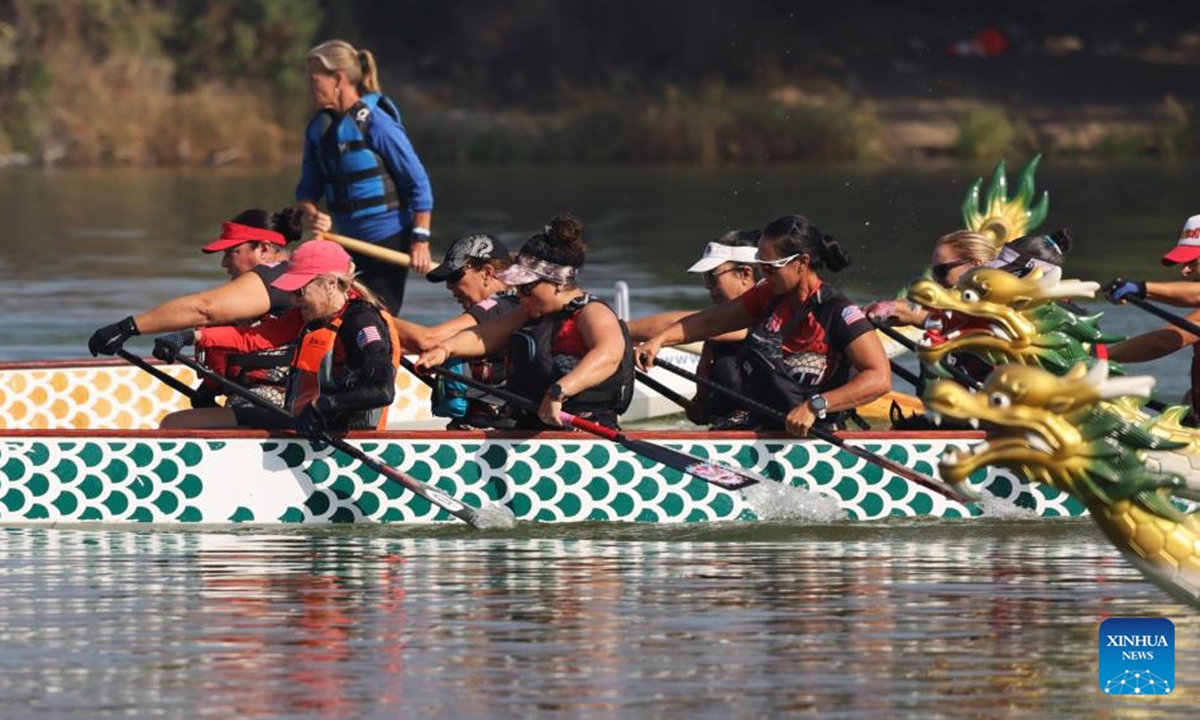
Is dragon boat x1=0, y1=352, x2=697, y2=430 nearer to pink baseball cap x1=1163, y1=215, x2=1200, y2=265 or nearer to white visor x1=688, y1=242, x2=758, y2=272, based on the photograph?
white visor x1=688, y1=242, x2=758, y2=272

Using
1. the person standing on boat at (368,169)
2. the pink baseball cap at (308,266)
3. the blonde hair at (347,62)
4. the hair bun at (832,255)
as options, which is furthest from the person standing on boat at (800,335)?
the blonde hair at (347,62)

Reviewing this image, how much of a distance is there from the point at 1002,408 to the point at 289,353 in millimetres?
5101

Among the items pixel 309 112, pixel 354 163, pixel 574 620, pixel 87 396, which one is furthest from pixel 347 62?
pixel 309 112

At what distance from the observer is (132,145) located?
45875mm

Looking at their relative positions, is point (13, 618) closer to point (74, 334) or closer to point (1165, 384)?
point (1165, 384)

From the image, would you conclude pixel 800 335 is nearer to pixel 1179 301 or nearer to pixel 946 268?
pixel 946 268

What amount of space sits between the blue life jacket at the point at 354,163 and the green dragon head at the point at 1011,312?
670 centimetres

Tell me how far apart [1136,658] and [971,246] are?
4420mm

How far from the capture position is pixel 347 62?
16.3m

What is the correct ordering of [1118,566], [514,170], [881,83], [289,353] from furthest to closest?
[881,83] < [514,170] < [289,353] < [1118,566]

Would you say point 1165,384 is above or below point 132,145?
below

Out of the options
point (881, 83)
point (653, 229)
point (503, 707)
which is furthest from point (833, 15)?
point (503, 707)

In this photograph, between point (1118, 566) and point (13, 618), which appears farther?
point (1118, 566)

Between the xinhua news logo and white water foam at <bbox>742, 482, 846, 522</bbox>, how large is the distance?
2877mm
